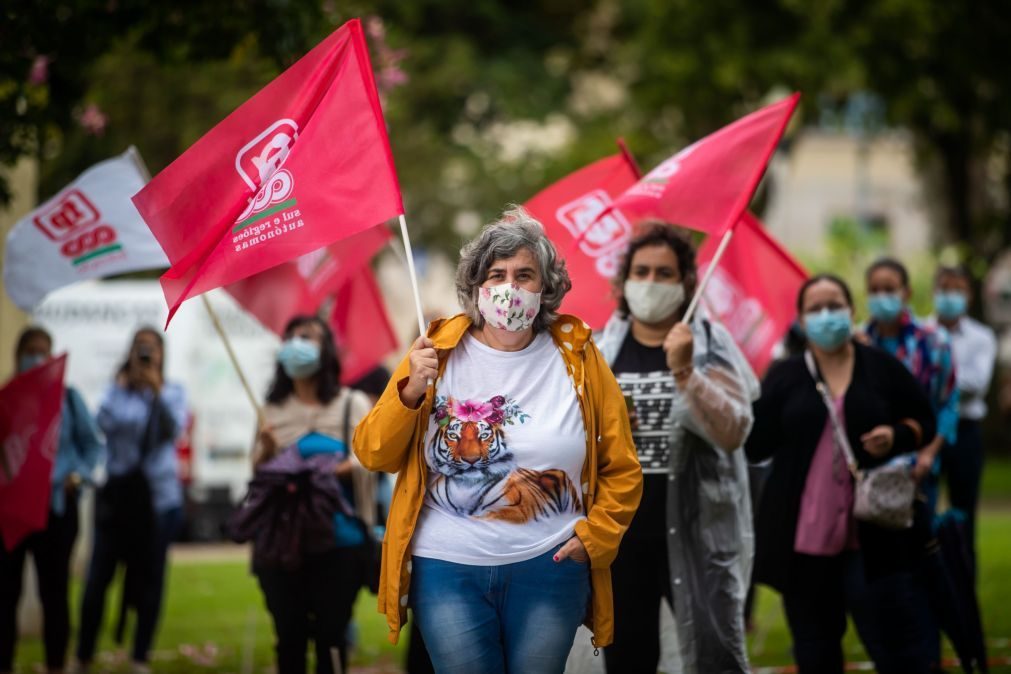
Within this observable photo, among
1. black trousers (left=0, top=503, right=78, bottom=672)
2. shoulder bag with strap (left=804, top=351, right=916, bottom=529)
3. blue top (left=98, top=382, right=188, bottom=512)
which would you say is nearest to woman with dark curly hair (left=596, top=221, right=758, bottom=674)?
shoulder bag with strap (left=804, top=351, right=916, bottom=529)

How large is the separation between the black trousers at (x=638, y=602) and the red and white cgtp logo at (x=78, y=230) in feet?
11.1

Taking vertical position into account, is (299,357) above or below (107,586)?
above

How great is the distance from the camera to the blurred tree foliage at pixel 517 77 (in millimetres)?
9234

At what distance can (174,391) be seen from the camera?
10648 millimetres

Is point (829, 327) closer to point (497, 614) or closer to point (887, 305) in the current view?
point (887, 305)

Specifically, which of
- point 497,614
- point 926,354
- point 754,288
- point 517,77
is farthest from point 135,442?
point 517,77

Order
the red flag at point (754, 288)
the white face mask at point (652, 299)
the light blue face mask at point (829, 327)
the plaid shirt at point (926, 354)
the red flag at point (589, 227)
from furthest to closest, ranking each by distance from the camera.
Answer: the red flag at point (754, 288) < the plaid shirt at point (926, 354) < the red flag at point (589, 227) < the light blue face mask at point (829, 327) < the white face mask at point (652, 299)

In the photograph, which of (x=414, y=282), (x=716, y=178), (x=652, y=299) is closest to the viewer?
(x=414, y=282)

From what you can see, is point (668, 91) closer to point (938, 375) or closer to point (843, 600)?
point (938, 375)

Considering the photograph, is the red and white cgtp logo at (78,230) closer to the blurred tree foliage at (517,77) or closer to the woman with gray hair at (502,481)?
the blurred tree foliage at (517,77)

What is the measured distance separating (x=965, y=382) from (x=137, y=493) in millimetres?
5512

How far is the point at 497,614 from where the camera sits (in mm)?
5117

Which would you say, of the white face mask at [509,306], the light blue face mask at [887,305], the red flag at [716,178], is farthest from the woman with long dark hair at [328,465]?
the light blue face mask at [887,305]

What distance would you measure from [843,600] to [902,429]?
0.82 meters
